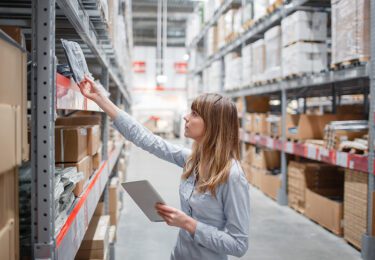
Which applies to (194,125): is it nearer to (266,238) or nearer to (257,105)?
(266,238)

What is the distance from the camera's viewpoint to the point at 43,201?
4.20 ft

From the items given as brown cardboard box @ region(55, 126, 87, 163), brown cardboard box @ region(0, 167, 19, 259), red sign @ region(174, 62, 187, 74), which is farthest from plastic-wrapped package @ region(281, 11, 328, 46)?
red sign @ region(174, 62, 187, 74)

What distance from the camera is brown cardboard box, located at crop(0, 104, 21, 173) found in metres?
1.08

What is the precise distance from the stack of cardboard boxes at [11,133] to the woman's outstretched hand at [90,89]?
602 mm

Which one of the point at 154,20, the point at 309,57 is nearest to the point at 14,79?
the point at 309,57

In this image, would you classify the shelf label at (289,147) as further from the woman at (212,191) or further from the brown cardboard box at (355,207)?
the woman at (212,191)

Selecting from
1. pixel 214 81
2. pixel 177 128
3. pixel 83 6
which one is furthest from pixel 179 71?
pixel 83 6

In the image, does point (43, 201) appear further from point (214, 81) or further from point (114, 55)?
point (214, 81)

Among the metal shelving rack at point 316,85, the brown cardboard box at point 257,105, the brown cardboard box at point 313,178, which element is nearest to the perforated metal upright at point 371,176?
the metal shelving rack at point 316,85

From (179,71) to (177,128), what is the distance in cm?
395

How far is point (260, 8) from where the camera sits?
6422mm

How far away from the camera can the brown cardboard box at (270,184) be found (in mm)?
6134

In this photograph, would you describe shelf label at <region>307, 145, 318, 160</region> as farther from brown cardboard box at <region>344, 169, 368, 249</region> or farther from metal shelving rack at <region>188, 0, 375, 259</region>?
brown cardboard box at <region>344, 169, 368, 249</region>

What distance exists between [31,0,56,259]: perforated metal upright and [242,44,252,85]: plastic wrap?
19.4 ft
